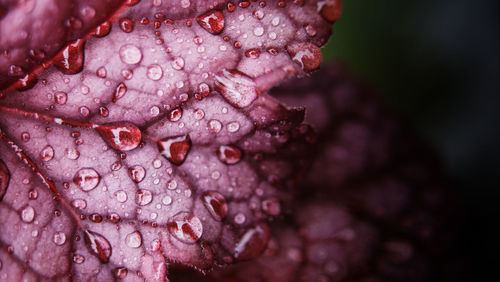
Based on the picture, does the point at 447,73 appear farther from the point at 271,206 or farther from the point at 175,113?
the point at 175,113

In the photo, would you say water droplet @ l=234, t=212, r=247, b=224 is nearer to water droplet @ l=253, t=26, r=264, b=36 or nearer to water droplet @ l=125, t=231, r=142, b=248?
water droplet @ l=125, t=231, r=142, b=248

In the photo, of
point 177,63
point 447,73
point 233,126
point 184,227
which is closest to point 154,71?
point 177,63

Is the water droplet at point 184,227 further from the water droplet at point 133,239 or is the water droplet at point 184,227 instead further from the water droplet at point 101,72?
the water droplet at point 101,72

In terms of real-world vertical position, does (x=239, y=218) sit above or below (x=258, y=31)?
below

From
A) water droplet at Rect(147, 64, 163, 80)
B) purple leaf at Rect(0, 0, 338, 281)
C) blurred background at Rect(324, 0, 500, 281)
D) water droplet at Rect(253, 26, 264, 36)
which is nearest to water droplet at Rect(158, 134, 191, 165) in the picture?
purple leaf at Rect(0, 0, 338, 281)

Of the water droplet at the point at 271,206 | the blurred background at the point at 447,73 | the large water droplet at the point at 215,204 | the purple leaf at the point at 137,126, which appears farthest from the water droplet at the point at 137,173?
the blurred background at the point at 447,73
